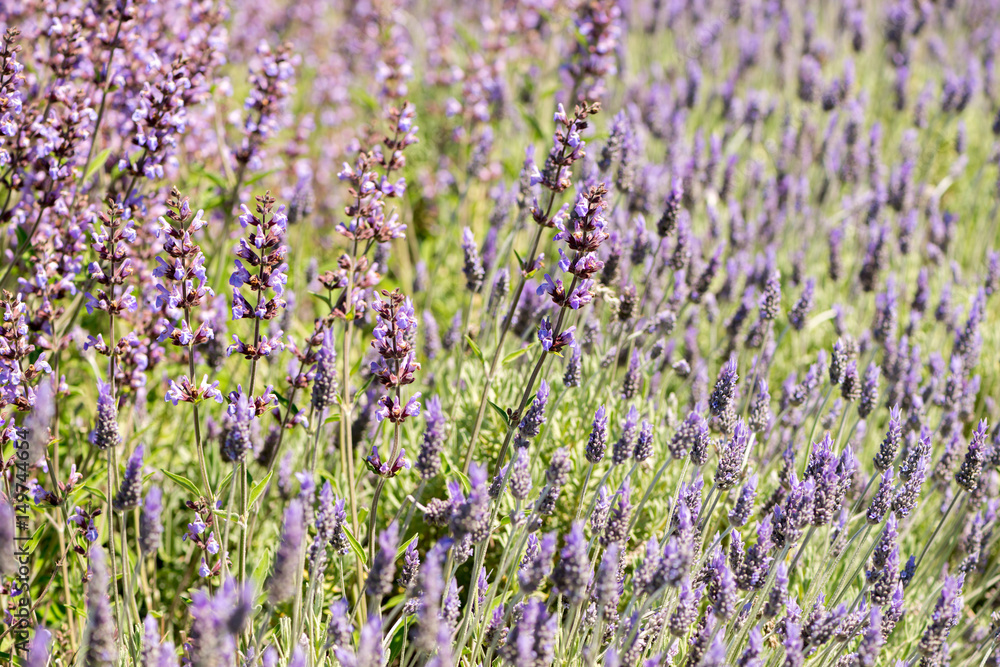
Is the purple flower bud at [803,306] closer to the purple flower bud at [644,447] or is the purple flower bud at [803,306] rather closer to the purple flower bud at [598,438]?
the purple flower bud at [644,447]

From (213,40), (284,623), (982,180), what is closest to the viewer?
(284,623)

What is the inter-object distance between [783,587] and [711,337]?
105 inches

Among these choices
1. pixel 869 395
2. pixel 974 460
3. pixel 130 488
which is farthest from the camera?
pixel 869 395

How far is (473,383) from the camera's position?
4168mm

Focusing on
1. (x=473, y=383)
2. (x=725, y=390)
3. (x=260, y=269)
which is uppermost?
(x=260, y=269)

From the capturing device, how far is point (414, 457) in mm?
3793

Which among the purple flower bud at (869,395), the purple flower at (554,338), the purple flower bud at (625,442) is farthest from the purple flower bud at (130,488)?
the purple flower bud at (869,395)

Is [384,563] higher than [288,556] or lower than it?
lower

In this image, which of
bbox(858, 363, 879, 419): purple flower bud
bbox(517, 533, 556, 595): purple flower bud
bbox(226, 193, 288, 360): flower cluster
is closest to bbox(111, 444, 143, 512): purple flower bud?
bbox(226, 193, 288, 360): flower cluster

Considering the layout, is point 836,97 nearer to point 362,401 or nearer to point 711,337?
point 711,337

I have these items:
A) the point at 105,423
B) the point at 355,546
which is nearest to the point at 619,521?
the point at 355,546

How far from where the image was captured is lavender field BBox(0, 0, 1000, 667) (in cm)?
243

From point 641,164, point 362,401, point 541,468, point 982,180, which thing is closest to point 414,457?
point 362,401

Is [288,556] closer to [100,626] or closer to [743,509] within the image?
[100,626]
